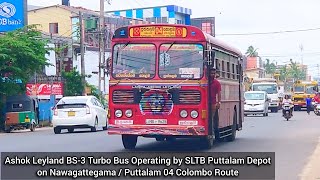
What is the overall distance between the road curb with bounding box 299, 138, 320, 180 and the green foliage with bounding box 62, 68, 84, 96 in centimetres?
3170

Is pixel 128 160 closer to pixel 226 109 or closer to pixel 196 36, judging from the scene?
pixel 196 36

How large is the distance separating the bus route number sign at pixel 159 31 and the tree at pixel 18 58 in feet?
62.8

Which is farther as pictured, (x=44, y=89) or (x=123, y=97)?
(x=44, y=89)

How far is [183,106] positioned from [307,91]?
53.7 meters

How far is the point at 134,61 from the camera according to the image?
704 inches

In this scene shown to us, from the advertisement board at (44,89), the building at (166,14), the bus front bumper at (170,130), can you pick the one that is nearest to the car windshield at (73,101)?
the advertisement board at (44,89)

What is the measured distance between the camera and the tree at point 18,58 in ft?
120

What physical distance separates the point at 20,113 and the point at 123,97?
18336 mm

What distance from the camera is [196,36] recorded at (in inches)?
703

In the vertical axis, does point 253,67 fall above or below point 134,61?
above

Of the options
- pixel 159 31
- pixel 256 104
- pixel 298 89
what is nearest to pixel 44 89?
pixel 256 104

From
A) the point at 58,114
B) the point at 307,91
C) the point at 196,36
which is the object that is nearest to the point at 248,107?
the point at 307,91

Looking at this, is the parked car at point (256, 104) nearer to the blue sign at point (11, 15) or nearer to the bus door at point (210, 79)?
the blue sign at point (11, 15)

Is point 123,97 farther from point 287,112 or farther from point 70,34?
point 70,34
